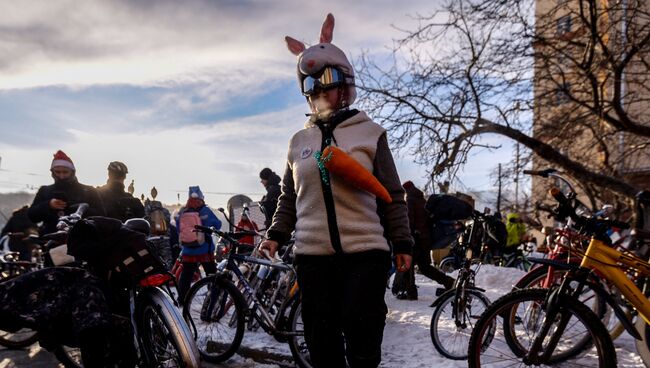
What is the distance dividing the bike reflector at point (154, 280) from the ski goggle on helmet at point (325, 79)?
4.69 feet

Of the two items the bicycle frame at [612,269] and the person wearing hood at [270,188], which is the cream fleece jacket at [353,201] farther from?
the person wearing hood at [270,188]

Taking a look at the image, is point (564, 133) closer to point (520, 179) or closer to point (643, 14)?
point (520, 179)

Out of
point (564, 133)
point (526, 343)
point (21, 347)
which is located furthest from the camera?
point (564, 133)

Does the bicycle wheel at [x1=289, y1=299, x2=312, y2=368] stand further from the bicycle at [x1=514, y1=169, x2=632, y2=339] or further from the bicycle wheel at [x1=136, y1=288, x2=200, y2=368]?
the bicycle at [x1=514, y1=169, x2=632, y2=339]

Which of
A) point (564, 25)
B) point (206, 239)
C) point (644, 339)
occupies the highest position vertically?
point (564, 25)

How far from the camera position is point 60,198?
194 inches

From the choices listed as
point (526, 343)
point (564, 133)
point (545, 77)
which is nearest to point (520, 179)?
point (564, 133)

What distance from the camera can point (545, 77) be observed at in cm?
948

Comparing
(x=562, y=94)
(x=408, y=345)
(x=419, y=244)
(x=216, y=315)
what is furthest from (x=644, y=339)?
(x=562, y=94)

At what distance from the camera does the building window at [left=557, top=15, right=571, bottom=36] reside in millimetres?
9305

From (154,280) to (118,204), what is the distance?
100 inches

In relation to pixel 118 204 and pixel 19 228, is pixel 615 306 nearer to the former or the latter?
pixel 118 204

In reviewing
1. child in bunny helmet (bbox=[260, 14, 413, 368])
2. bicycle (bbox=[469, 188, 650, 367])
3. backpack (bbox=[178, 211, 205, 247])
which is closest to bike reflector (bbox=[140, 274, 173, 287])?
child in bunny helmet (bbox=[260, 14, 413, 368])

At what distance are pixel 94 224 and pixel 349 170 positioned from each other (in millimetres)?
1740
